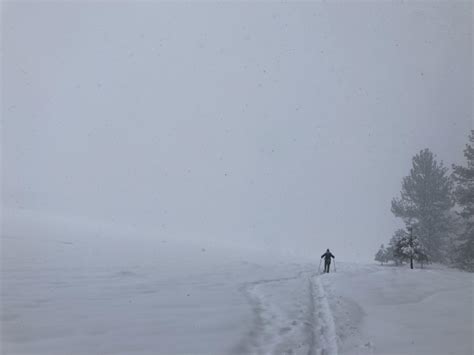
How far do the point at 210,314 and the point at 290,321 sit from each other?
212cm

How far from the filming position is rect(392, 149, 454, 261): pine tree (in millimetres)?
32906

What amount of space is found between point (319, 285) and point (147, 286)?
332 inches

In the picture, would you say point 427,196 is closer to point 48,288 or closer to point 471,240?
point 471,240

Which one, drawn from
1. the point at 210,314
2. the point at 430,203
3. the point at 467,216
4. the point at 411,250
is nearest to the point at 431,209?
the point at 430,203

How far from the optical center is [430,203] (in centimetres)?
3359

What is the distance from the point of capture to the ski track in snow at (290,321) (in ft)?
23.2

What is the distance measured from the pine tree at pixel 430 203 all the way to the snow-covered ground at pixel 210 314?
61.1ft

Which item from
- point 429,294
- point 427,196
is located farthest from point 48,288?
point 427,196

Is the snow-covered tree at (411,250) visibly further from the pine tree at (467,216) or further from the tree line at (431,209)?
the tree line at (431,209)

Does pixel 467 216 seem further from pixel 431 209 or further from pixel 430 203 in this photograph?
pixel 430 203

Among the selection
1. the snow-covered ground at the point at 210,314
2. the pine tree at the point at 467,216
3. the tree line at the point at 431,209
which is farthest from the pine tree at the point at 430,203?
the snow-covered ground at the point at 210,314

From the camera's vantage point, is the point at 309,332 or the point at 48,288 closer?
the point at 309,332

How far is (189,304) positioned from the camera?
10039mm

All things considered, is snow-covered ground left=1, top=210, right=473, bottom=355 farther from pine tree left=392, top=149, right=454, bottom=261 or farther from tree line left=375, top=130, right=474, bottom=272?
pine tree left=392, top=149, right=454, bottom=261
